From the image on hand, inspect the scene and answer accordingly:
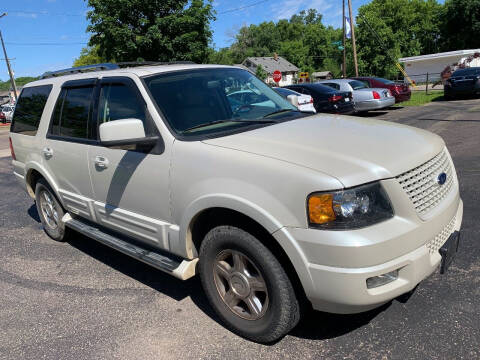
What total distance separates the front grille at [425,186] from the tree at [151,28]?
→ 1045 inches

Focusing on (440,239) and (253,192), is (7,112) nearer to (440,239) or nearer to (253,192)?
(253,192)

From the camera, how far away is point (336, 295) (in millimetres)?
2225

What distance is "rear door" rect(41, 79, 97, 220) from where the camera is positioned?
3.75 metres

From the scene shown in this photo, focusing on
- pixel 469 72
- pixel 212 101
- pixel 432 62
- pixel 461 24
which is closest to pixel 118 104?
pixel 212 101

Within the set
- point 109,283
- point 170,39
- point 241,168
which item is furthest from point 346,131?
point 170,39

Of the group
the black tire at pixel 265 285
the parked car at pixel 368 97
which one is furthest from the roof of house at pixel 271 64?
the black tire at pixel 265 285

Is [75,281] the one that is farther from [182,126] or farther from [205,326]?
[182,126]

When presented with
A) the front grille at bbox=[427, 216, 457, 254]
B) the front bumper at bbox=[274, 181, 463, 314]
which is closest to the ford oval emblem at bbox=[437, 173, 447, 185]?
the front grille at bbox=[427, 216, 457, 254]

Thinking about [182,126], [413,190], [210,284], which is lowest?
[210,284]

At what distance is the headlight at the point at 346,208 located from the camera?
217cm

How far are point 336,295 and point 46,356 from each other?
206 centimetres

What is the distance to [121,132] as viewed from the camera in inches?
110

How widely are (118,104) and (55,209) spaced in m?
1.98

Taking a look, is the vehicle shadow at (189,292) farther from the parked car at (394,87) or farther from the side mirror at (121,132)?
the parked car at (394,87)
